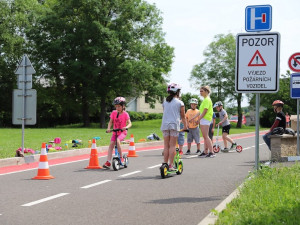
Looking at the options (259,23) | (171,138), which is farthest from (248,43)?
(171,138)

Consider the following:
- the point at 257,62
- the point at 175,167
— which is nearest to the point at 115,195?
the point at 175,167

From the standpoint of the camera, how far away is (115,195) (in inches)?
272

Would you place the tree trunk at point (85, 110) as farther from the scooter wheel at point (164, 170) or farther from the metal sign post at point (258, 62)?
the metal sign post at point (258, 62)

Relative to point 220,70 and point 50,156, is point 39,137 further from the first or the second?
point 220,70

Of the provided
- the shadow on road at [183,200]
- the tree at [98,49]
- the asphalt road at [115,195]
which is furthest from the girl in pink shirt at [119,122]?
the tree at [98,49]

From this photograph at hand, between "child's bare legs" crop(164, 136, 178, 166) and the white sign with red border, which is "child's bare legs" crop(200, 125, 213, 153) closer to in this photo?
"child's bare legs" crop(164, 136, 178, 166)

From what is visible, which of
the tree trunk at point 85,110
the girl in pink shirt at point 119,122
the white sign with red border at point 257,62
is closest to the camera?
the white sign with red border at point 257,62

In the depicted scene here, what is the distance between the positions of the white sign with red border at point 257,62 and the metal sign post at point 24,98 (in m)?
7.62

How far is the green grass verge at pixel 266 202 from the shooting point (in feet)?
14.3

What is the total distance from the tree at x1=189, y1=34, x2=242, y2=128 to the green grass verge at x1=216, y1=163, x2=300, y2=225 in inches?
2346

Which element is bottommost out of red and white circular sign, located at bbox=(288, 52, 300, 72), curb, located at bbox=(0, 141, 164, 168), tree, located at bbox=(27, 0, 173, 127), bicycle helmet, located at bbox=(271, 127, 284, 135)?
curb, located at bbox=(0, 141, 164, 168)

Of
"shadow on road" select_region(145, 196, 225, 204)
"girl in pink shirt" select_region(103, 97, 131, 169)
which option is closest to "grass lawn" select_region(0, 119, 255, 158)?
"girl in pink shirt" select_region(103, 97, 131, 169)

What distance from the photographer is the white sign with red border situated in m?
7.08

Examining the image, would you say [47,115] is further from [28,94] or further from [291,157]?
[291,157]
